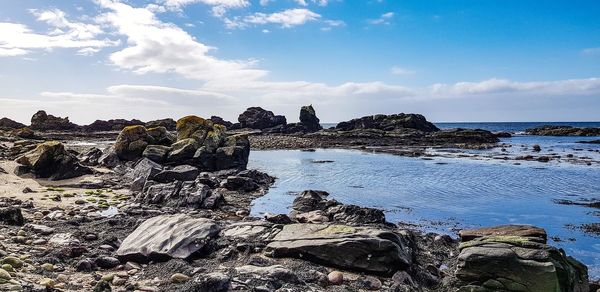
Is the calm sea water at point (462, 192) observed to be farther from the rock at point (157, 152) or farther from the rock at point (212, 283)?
the rock at point (212, 283)

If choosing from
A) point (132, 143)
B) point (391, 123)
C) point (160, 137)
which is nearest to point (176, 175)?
point (132, 143)

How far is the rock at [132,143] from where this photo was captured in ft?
103

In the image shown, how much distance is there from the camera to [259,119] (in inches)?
4227

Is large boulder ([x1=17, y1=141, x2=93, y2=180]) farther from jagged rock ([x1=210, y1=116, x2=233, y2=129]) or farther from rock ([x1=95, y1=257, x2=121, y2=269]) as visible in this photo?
jagged rock ([x1=210, y1=116, x2=233, y2=129])

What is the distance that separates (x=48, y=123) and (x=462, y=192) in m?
98.8

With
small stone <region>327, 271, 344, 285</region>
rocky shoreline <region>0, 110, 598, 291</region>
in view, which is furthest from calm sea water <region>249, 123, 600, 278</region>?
small stone <region>327, 271, 344, 285</region>

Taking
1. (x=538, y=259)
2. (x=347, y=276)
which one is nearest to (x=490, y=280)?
(x=538, y=259)

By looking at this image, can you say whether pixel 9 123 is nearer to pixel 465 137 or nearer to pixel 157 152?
pixel 157 152

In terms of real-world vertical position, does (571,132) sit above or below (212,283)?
above

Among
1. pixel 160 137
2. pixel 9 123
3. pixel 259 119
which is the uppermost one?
pixel 259 119

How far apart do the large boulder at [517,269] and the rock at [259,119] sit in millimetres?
98427

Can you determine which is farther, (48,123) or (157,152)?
(48,123)

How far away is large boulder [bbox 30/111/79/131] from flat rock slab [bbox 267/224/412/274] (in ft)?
329

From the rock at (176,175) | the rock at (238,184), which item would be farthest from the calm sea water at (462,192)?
the rock at (176,175)
